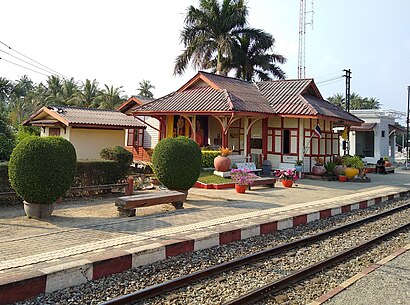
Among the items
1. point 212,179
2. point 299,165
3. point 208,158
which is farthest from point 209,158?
point 299,165

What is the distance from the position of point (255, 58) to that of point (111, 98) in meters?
16.8

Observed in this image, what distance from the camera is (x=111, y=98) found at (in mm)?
42750

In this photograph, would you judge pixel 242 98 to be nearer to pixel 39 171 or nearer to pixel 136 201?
pixel 136 201

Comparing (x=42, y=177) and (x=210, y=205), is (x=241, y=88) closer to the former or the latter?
(x=210, y=205)

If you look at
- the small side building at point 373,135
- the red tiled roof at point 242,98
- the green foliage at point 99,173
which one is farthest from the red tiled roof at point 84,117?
the small side building at point 373,135

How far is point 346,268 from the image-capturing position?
627cm

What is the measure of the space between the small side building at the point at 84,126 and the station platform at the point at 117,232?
32.1 ft

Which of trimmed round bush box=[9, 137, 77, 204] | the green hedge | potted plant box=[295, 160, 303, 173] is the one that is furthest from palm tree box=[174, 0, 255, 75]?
trimmed round bush box=[9, 137, 77, 204]

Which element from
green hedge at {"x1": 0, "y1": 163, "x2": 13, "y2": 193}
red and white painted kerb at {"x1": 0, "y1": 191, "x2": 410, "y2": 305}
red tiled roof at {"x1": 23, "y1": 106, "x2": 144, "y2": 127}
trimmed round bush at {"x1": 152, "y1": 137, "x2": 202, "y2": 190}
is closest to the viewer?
red and white painted kerb at {"x1": 0, "y1": 191, "x2": 410, "y2": 305}

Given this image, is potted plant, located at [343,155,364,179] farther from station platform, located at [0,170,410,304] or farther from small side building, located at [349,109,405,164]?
small side building, located at [349,109,405,164]

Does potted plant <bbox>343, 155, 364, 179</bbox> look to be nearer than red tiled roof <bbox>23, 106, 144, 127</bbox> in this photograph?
Yes

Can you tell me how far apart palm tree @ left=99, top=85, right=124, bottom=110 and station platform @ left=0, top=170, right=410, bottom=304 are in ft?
97.1

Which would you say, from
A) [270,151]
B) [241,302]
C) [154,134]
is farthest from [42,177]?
[154,134]

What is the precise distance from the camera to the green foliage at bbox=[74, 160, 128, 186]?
39.0 ft
